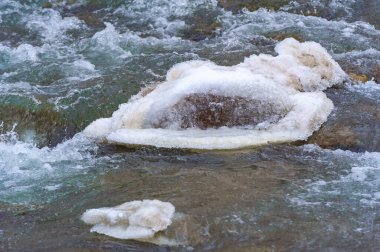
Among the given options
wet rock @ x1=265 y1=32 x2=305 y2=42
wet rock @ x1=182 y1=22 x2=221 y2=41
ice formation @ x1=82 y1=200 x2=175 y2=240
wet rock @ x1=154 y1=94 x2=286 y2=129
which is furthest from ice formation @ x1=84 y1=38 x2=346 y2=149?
wet rock @ x1=182 y1=22 x2=221 y2=41

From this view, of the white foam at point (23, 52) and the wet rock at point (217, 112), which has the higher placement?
the white foam at point (23, 52)

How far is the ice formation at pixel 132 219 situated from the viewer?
4.48m

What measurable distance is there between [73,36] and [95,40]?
32.1 inches

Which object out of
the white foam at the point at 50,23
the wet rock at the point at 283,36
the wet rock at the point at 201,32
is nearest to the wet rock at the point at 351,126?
the wet rock at the point at 283,36

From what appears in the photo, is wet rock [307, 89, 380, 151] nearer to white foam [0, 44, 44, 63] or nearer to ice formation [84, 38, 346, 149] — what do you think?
ice formation [84, 38, 346, 149]

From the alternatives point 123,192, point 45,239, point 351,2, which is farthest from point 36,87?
point 351,2

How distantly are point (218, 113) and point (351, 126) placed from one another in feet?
4.93

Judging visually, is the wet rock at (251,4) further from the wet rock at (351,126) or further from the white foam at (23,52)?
the wet rock at (351,126)

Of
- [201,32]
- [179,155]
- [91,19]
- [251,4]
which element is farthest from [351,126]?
[91,19]

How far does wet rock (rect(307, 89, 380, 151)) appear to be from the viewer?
Answer: 6195 millimetres

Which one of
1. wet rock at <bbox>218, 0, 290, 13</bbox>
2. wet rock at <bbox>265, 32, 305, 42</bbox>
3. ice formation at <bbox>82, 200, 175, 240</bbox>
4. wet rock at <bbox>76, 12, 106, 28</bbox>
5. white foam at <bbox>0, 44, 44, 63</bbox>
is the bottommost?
ice formation at <bbox>82, 200, 175, 240</bbox>

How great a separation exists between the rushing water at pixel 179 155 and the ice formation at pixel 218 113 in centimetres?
15

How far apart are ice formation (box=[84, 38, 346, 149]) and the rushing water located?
5.9 inches

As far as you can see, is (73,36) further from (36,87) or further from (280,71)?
(280,71)
